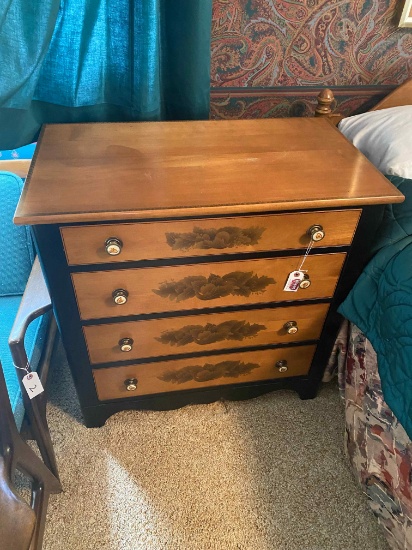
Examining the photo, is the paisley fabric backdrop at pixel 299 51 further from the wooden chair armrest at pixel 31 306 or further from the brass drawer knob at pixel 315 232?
the wooden chair armrest at pixel 31 306

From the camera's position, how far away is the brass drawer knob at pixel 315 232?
1038 mm

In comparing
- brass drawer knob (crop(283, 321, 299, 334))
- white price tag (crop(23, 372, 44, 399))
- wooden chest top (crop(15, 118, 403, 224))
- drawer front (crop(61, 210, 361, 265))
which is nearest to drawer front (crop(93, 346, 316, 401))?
brass drawer knob (crop(283, 321, 299, 334))

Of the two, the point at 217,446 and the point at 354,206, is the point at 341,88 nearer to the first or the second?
the point at 354,206

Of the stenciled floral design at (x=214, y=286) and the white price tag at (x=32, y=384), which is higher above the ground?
the stenciled floral design at (x=214, y=286)

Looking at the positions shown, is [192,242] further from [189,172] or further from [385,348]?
[385,348]

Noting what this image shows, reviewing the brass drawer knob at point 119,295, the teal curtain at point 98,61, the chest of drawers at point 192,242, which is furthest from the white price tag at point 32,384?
the teal curtain at point 98,61

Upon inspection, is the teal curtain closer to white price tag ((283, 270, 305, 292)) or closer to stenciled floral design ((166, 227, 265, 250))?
stenciled floral design ((166, 227, 265, 250))

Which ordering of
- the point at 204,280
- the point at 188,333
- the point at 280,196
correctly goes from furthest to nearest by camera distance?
the point at 188,333
the point at 204,280
the point at 280,196

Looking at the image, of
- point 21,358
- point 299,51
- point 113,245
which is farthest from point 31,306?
point 299,51

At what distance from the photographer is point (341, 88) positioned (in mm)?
1469

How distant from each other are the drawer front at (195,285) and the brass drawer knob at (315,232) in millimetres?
72

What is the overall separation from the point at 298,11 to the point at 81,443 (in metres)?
1.50

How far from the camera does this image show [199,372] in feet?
4.38

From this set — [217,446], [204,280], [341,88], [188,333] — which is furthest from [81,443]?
[341,88]
